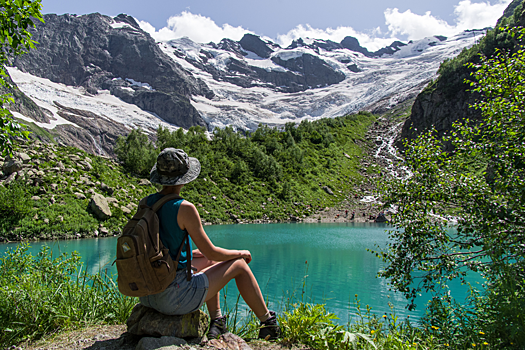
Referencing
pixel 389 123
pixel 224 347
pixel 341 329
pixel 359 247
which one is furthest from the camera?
pixel 389 123

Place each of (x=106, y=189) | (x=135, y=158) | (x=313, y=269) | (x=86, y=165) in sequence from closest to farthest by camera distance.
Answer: (x=313, y=269)
(x=106, y=189)
(x=86, y=165)
(x=135, y=158)

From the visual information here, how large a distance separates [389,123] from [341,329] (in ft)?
282

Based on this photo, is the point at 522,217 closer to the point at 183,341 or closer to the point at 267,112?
the point at 183,341

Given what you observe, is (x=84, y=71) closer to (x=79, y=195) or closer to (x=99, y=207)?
(x=79, y=195)

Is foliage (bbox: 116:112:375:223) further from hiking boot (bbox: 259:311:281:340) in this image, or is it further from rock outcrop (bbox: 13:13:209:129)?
rock outcrop (bbox: 13:13:209:129)

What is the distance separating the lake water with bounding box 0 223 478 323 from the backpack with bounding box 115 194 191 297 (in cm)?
243

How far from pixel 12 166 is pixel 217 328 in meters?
20.0

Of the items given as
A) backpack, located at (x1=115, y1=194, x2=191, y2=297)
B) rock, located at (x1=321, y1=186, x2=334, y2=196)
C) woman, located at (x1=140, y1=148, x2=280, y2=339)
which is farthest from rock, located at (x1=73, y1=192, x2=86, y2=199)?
rock, located at (x1=321, y1=186, x2=334, y2=196)

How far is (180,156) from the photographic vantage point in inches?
116

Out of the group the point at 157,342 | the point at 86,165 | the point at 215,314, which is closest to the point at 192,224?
the point at 157,342

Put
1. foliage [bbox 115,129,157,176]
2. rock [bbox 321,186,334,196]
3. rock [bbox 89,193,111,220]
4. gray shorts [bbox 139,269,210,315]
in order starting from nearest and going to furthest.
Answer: gray shorts [bbox 139,269,210,315] → rock [bbox 89,193,111,220] → foliage [bbox 115,129,157,176] → rock [bbox 321,186,334,196]

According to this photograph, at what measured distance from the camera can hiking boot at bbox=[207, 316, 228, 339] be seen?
293cm

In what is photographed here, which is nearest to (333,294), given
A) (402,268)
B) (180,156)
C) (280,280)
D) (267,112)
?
(280,280)

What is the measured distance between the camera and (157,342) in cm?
244
